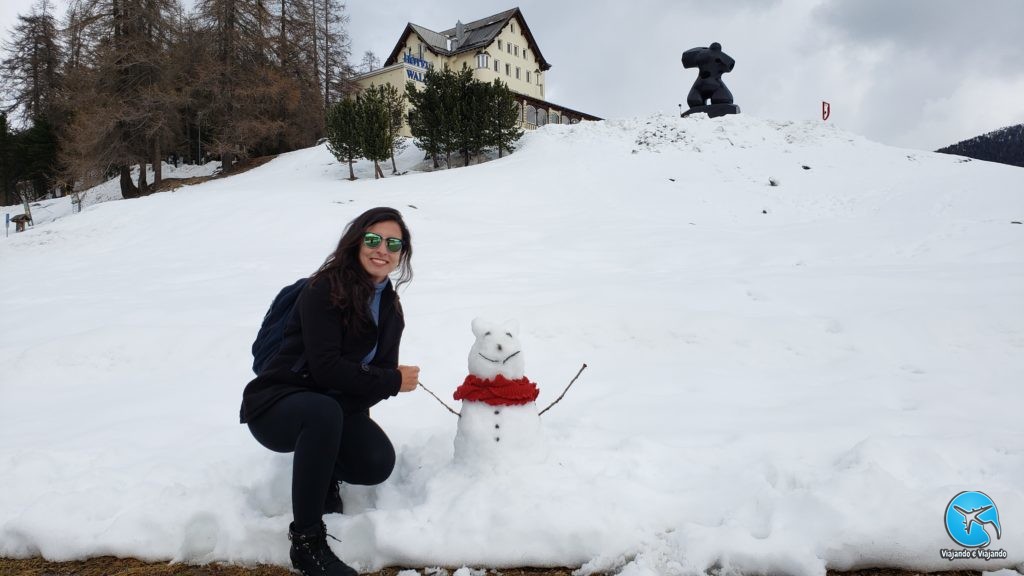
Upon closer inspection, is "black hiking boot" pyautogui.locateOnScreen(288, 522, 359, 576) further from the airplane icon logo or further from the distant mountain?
the distant mountain

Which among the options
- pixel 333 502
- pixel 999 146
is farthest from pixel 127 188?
pixel 999 146

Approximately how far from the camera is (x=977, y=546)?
214cm

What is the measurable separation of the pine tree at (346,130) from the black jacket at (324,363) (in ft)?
63.0

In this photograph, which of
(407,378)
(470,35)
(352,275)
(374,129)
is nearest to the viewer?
(352,275)

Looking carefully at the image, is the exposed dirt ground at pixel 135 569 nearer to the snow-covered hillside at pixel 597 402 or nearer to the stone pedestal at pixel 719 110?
the snow-covered hillside at pixel 597 402

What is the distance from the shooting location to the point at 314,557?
2.19m

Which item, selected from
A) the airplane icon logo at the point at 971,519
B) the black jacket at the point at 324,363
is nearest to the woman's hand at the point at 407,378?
the black jacket at the point at 324,363

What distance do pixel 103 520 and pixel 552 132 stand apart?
73.7 ft

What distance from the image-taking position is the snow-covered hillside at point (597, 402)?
7.63ft

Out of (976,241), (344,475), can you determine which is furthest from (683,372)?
(976,241)

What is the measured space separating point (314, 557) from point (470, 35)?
42.6 m

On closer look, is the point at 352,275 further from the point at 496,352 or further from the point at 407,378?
the point at 496,352

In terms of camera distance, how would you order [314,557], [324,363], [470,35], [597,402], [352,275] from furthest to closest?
[470,35] → [597,402] → [352,275] → [324,363] → [314,557]

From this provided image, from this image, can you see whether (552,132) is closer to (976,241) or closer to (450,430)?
(976,241)
